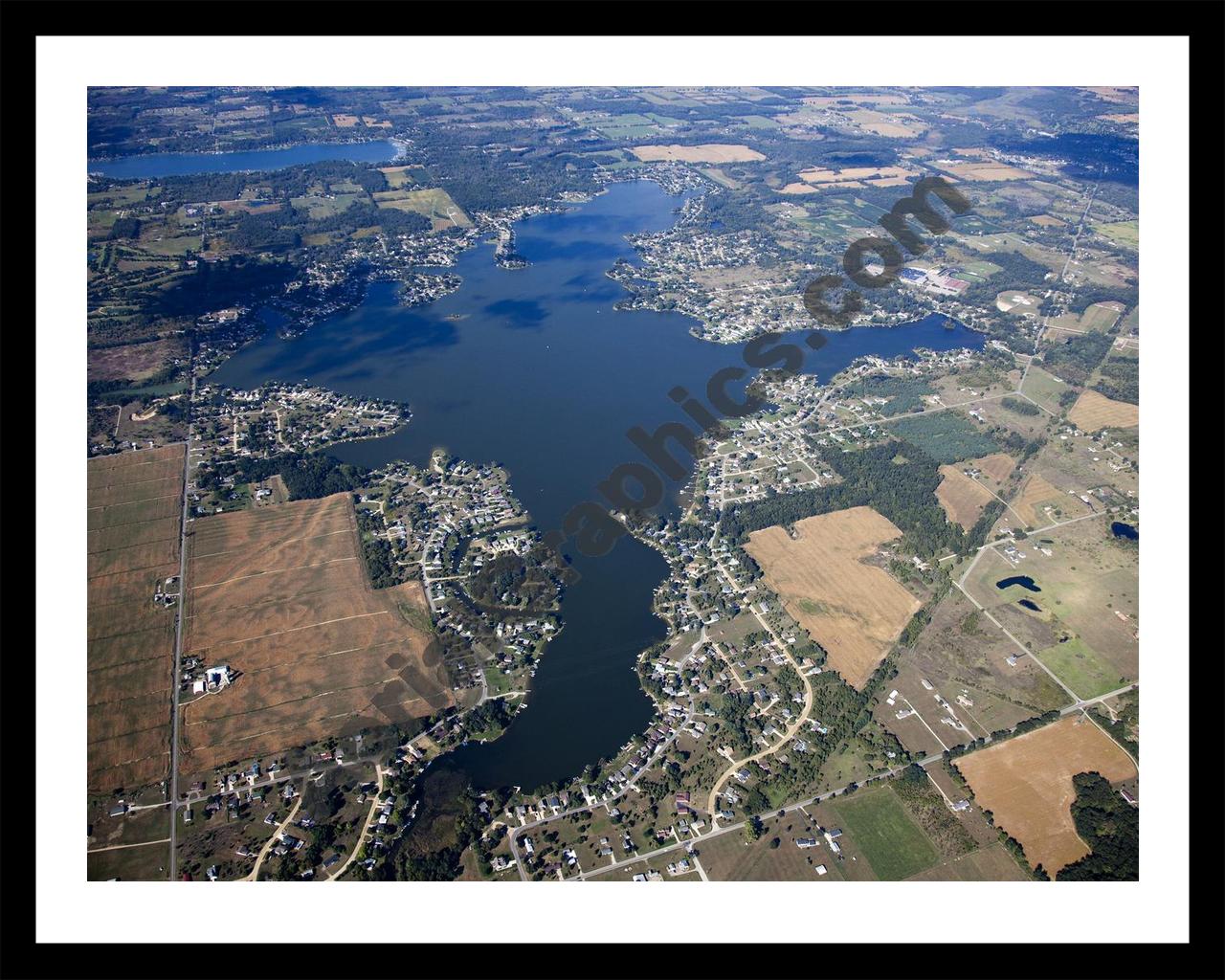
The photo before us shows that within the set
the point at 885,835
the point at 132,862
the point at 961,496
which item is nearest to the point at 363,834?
the point at 132,862

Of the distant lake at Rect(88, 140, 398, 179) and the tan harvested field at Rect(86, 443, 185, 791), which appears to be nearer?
the tan harvested field at Rect(86, 443, 185, 791)

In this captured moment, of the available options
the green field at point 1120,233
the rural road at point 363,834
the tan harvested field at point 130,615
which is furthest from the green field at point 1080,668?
the green field at point 1120,233

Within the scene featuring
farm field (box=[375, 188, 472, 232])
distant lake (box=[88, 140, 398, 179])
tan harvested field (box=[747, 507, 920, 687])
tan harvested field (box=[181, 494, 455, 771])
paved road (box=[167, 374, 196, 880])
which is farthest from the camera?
distant lake (box=[88, 140, 398, 179])

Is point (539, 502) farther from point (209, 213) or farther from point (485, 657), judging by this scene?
point (209, 213)

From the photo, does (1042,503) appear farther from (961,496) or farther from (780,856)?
(780,856)

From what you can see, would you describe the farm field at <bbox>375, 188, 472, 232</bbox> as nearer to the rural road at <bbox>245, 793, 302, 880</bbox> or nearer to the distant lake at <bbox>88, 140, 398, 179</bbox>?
the distant lake at <bbox>88, 140, 398, 179</bbox>

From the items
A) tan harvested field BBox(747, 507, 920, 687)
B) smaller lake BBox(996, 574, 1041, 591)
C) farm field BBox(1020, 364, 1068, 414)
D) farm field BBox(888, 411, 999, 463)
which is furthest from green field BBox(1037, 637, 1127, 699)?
farm field BBox(1020, 364, 1068, 414)
